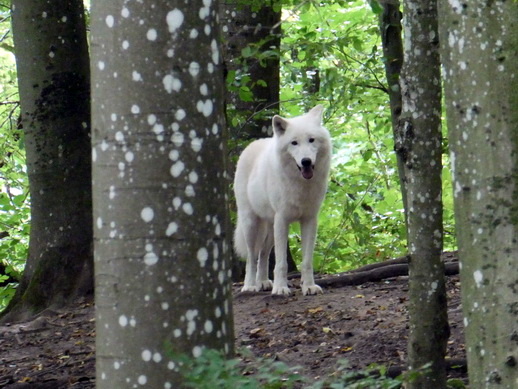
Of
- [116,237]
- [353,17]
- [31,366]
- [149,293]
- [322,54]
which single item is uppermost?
[353,17]

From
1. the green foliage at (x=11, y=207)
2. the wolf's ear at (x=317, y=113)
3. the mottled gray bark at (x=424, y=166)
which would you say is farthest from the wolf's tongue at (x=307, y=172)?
the green foliage at (x=11, y=207)

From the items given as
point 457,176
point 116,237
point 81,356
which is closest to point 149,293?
point 116,237

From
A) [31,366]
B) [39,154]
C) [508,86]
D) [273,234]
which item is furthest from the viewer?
[273,234]

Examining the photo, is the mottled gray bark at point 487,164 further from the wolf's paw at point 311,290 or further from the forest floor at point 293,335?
the wolf's paw at point 311,290

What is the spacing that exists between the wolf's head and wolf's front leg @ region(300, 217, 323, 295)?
1.82 ft

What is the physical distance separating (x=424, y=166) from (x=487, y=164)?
1366 millimetres

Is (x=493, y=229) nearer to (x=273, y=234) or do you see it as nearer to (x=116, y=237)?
(x=116, y=237)

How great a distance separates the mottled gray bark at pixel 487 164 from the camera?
320 centimetres

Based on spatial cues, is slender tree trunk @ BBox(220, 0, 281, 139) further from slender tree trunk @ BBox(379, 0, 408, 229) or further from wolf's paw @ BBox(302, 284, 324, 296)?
slender tree trunk @ BBox(379, 0, 408, 229)

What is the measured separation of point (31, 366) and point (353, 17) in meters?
7.25

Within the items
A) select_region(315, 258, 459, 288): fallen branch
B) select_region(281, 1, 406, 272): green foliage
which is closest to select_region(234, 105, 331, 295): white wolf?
select_region(315, 258, 459, 288): fallen branch

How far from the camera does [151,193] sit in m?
3.37

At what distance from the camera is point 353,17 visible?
11898 mm

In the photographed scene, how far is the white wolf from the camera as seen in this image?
335 inches
